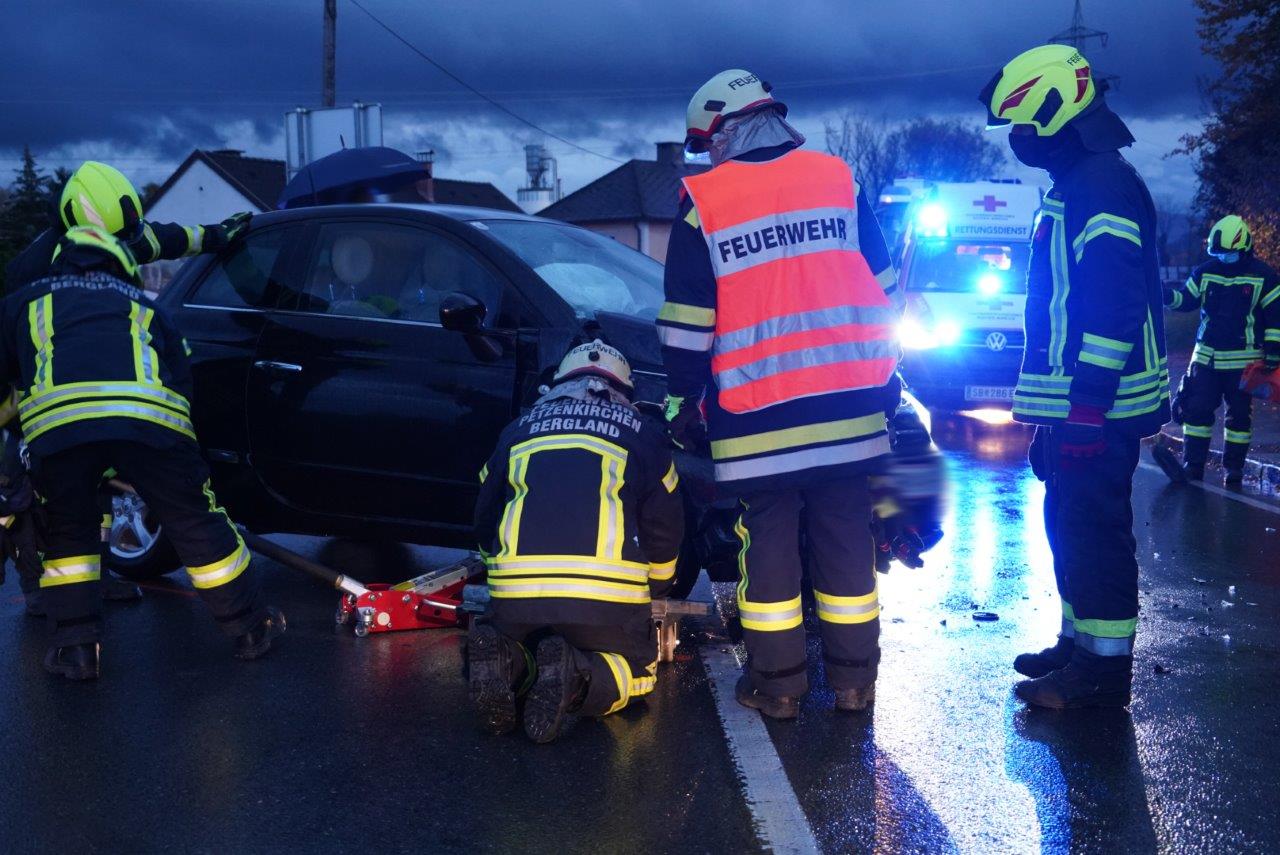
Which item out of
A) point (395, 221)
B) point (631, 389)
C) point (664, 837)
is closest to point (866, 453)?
point (631, 389)

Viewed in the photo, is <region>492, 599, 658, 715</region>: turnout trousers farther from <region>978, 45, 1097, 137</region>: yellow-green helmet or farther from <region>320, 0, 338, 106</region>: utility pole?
<region>320, 0, 338, 106</region>: utility pole

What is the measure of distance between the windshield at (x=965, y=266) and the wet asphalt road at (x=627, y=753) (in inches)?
273

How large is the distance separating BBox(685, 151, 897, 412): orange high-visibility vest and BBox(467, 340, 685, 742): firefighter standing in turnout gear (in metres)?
0.45

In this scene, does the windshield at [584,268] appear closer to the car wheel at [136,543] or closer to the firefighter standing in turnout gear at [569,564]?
the firefighter standing in turnout gear at [569,564]

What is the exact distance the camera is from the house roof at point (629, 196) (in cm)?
5834

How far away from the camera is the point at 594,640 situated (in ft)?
13.3

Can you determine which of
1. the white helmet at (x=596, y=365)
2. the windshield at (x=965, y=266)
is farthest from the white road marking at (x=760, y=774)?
the windshield at (x=965, y=266)

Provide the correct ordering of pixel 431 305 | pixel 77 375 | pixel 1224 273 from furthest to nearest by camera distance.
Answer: pixel 1224 273 < pixel 431 305 < pixel 77 375

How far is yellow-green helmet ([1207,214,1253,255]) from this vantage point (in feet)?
29.6

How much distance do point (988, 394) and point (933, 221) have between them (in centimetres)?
210

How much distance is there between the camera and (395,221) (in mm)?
5551

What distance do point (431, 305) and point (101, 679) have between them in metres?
2.00

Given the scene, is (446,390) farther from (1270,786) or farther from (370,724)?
(1270,786)

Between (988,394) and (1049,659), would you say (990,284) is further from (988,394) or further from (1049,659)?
(1049,659)
